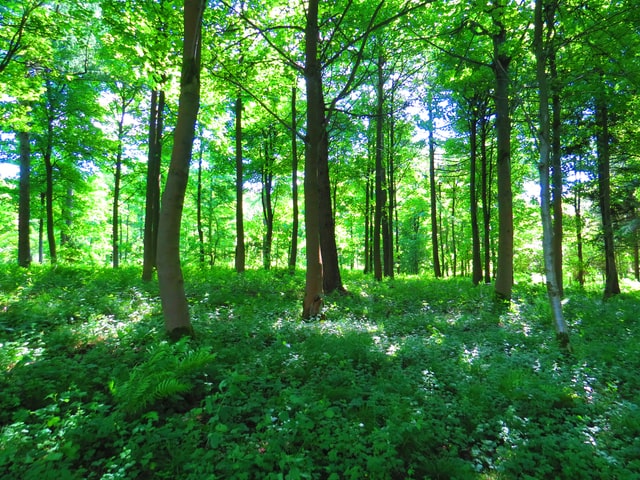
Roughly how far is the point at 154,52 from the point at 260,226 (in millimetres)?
23846

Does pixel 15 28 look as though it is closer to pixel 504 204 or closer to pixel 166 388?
pixel 166 388

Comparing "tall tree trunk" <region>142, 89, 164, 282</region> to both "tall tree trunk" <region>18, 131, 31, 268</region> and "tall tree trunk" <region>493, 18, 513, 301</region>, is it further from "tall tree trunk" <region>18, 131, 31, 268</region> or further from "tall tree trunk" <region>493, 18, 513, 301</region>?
"tall tree trunk" <region>493, 18, 513, 301</region>

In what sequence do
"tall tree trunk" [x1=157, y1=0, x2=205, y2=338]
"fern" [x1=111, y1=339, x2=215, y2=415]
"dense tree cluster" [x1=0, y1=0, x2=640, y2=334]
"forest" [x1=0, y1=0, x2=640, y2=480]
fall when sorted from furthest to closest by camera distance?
1. "dense tree cluster" [x1=0, y1=0, x2=640, y2=334]
2. "tall tree trunk" [x1=157, y1=0, x2=205, y2=338]
3. "fern" [x1=111, y1=339, x2=215, y2=415]
4. "forest" [x1=0, y1=0, x2=640, y2=480]

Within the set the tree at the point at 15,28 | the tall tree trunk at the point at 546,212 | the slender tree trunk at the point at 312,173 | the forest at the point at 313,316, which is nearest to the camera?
the forest at the point at 313,316

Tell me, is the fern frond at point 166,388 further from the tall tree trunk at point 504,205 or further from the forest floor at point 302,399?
the tall tree trunk at point 504,205

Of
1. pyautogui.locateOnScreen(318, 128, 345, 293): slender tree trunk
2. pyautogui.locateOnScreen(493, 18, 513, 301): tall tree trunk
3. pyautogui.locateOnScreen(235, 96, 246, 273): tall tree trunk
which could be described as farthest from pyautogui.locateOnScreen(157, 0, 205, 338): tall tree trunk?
pyautogui.locateOnScreen(493, 18, 513, 301): tall tree trunk

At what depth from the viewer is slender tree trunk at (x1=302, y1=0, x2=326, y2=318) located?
7.68 meters

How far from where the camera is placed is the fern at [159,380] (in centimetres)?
368

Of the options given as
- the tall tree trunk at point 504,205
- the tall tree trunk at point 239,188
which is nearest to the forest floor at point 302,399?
the tall tree trunk at point 504,205

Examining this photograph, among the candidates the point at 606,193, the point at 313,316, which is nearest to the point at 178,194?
the point at 313,316

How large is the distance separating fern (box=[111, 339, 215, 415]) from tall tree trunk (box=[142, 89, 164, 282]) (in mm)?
7086

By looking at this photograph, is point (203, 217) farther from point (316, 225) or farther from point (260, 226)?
point (316, 225)

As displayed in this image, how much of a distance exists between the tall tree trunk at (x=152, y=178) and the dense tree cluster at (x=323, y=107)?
7cm

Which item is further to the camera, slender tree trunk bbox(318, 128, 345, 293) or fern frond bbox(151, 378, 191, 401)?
slender tree trunk bbox(318, 128, 345, 293)
